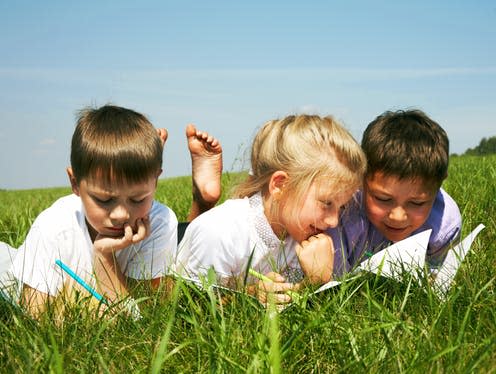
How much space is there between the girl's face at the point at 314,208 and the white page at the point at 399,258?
0.30 meters

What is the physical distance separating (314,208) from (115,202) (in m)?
0.92

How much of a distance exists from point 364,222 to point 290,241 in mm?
431

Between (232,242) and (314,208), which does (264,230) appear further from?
(314,208)

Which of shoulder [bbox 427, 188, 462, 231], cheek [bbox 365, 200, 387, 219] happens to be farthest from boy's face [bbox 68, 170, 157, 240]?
shoulder [bbox 427, 188, 462, 231]

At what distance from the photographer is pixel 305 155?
9.62 ft

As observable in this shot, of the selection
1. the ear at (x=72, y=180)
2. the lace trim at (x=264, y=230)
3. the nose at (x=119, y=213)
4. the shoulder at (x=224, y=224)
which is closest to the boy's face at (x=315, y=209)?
the lace trim at (x=264, y=230)

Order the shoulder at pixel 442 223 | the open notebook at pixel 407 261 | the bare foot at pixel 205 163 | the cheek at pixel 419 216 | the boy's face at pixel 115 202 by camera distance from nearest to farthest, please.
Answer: the open notebook at pixel 407 261 < the boy's face at pixel 115 202 < the cheek at pixel 419 216 < the shoulder at pixel 442 223 < the bare foot at pixel 205 163

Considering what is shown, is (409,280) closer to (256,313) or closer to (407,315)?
(407,315)

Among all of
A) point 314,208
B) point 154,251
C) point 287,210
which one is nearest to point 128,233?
point 154,251

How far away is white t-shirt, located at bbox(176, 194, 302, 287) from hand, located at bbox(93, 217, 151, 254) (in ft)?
0.78

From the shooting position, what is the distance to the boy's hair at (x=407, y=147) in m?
3.04

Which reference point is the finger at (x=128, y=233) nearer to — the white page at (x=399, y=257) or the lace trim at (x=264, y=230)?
the lace trim at (x=264, y=230)

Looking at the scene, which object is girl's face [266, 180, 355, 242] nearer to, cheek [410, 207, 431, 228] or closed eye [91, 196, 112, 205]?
cheek [410, 207, 431, 228]

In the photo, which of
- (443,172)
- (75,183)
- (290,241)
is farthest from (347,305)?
(75,183)
